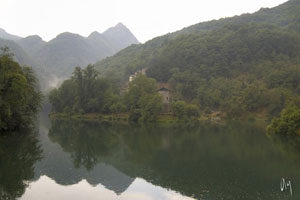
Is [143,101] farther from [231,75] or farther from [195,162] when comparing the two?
[231,75]

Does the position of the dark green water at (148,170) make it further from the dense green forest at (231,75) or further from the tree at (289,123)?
the dense green forest at (231,75)

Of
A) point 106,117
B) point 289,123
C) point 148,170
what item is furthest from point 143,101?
point 148,170

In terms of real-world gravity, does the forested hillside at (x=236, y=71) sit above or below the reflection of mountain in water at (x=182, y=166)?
above

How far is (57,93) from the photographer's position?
139 m

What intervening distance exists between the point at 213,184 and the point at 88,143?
106 ft

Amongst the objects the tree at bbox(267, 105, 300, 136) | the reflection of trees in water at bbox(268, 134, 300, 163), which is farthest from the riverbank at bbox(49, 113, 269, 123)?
the reflection of trees in water at bbox(268, 134, 300, 163)

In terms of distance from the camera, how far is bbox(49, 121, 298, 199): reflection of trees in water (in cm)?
2766

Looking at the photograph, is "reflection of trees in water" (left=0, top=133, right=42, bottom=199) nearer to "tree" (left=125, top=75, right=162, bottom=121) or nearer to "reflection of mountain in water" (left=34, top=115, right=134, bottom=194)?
"reflection of mountain in water" (left=34, top=115, right=134, bottom=194)

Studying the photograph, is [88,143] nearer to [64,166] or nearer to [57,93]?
[64,166]

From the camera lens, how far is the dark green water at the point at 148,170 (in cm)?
2612

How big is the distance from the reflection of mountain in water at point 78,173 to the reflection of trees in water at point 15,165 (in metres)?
1.21

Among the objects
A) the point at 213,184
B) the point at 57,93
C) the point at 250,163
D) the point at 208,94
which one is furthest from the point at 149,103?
the point at 213,184

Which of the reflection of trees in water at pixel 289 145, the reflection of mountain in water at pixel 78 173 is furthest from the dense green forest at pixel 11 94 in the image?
the reflection of trees in water at pixel 289 145

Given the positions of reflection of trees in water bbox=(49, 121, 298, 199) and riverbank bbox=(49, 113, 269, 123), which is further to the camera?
riverbank bbox=(49, 113, 269, 123)
